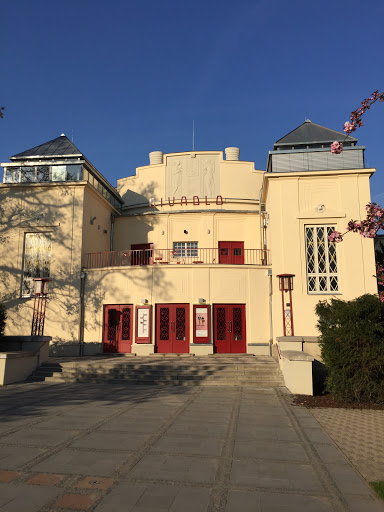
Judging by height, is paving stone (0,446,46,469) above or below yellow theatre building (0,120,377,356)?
below

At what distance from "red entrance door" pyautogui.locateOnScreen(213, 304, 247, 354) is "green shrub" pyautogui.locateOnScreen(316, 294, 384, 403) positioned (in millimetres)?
7179

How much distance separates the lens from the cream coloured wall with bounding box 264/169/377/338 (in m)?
15.2

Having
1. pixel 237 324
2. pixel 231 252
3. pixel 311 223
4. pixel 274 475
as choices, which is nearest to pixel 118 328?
pixel 237 324

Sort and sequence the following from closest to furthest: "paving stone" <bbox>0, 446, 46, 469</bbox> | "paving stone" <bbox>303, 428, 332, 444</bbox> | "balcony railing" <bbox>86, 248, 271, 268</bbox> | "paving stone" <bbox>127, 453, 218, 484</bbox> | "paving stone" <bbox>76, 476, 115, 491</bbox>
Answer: "paving stone" <bbox>76, 476, 115, 491</bbox>, "paving stone" <bbox>127, 453, 218, 484</bbox>, "paving stone" <bbox>0, 446, 46, 469</bbox>, "paving stone" <bbox>303, 428, 332, 444</bbox>, "balcony railing" <bbox>86, 248, 271, 268</bbox>

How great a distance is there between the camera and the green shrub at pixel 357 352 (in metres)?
9.24

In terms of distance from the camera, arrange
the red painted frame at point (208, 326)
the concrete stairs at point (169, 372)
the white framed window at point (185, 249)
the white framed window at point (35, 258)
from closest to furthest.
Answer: the concrete stairs at point (169, 372) → the red painted frame at point (208, 326) → the white framed window at point (35, 258) → the white framed window at point (185, 249)

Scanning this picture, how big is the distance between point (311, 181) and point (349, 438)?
1171 centimetres

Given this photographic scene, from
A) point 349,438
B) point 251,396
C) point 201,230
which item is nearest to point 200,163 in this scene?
point 201,230

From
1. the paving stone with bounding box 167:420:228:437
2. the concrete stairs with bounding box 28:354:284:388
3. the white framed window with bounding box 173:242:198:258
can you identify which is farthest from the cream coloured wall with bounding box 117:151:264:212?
the paving stone with bounding box 167:420:228:437

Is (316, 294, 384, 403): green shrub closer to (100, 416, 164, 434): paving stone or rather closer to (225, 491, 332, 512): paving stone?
(100, 416, 164, 434): paving stone

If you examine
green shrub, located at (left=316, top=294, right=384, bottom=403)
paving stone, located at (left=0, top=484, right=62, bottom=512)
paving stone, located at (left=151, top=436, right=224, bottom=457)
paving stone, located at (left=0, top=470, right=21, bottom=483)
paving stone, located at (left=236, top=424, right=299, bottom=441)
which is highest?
green shrub, located at (left=316, top=294, right=384, bottom=403)

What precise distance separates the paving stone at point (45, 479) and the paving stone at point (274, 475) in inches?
80.4

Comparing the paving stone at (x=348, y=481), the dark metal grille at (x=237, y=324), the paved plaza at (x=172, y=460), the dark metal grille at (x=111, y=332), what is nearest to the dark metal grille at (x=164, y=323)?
the dark metal grille at (x=111, y=332)

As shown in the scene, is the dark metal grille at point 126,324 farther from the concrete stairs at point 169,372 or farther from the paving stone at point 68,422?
the paving stone at point 68,422
